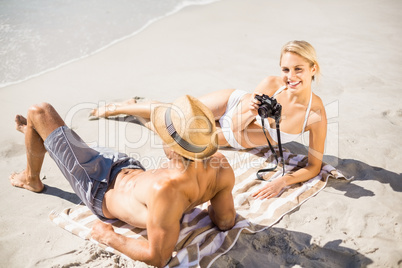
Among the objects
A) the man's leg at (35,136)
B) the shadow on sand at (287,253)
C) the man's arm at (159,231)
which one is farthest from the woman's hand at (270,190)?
the man's leg at (35,136)

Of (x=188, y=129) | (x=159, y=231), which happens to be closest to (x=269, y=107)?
(x=188, y=129)

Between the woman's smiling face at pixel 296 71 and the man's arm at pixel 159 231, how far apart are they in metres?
1.85

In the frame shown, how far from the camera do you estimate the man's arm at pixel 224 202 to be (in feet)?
8.39

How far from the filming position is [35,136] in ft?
9.59

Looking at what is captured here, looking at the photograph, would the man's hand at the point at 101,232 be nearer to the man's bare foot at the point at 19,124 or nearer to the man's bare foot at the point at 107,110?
the man's bare foot at the point at 19,124

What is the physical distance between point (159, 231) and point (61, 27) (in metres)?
6.18

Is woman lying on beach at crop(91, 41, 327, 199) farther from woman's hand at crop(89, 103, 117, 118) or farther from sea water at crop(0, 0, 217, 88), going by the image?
sea water at crop(0, 0, 217, 88)

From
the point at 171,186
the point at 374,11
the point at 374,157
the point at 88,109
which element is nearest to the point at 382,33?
the point at 374,11

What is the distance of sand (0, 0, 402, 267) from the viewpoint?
8.86 feet

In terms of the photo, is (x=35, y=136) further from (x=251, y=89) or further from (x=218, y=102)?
(x=251, y=89)

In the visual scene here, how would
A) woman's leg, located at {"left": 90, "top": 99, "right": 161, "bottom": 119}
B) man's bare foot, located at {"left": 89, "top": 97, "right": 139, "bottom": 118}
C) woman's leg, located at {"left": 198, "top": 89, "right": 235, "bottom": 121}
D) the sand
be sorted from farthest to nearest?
man's bare foot, located at {"left": 89, "top": 97, "right": 139, "bottom": 118}
woman's leg, located at {"left": 90, "top": 99, "right": 161, "bottom": 119}
woman's leg, located at {"left": 198, "top": 89, "right": 235, "bottom": 121}
the sand

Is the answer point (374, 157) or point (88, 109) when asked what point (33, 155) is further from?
point (374, 157)

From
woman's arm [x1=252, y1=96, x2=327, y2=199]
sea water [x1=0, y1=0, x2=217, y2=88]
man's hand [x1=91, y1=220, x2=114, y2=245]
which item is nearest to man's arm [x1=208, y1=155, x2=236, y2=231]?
woman's arm [x1=252, y1=96, x2=327, y2=199]

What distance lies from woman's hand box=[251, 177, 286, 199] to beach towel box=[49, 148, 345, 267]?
0.16 ft
